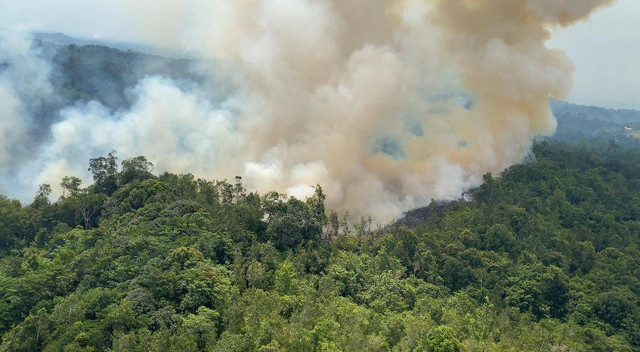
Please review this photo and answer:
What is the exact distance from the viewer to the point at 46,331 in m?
20.4

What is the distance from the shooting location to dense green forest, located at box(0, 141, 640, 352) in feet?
67.8

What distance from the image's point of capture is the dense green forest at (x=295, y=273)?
20.7 metres

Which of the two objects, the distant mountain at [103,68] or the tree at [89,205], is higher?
the distant mountain at [103,68]

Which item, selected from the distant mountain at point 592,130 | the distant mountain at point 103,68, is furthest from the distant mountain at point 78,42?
the distant mountain at point 592,130

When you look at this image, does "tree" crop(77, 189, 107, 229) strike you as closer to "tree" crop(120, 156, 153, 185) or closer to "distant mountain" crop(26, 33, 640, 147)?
"tree" crop(120, 156, 153, 185)

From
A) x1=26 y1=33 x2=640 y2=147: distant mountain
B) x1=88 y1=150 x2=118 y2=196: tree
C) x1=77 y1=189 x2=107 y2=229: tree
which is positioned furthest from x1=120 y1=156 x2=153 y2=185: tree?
x1=26 y1=33 x2=640 y2=147: distant mountain

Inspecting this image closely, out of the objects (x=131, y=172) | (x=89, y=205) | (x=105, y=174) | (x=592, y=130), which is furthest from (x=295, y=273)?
(x=592, y=130)

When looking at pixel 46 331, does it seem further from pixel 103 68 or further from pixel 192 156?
pixel 103 68

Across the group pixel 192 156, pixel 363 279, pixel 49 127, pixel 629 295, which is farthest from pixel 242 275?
pixel 49 127

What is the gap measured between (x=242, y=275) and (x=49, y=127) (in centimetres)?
4143

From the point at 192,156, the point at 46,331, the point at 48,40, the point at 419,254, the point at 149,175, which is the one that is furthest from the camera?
the point at 48,40

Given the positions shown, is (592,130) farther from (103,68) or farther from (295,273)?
(295,273)

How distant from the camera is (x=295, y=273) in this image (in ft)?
90.5

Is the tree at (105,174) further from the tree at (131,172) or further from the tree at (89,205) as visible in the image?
the tree at (89,205)
